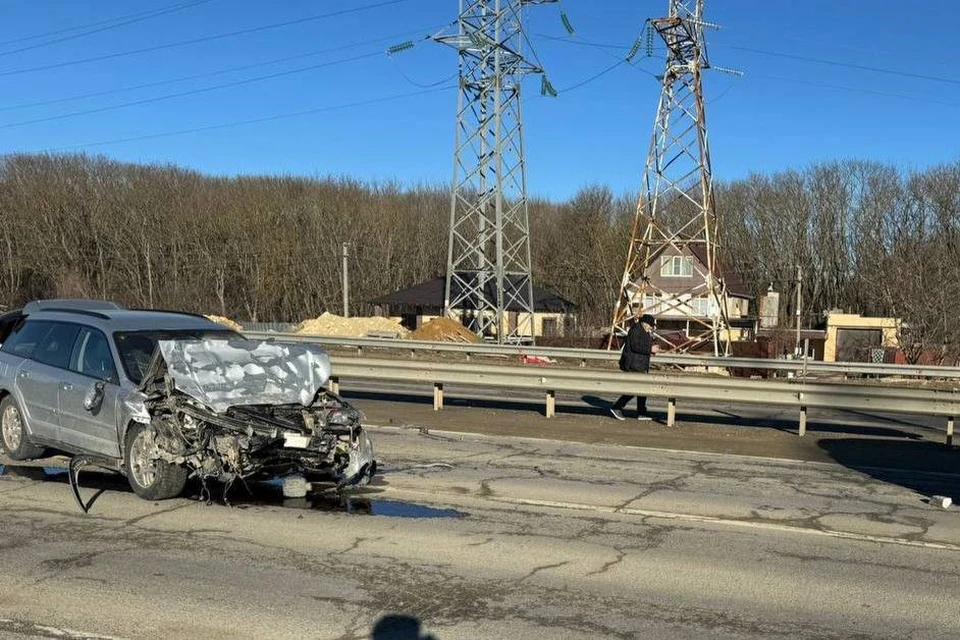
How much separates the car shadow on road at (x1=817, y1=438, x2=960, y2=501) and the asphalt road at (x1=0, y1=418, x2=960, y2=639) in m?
0.56

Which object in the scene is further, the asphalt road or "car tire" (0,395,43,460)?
"car tire" (0,395,43,460)

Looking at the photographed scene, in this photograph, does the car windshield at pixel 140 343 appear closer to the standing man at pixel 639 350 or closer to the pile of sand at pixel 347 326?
the standing man at pixel 639 350

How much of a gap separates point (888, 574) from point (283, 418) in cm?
489

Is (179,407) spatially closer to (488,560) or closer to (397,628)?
(488,560)

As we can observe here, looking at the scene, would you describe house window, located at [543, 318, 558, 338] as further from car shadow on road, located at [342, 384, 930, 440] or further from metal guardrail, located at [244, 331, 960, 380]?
car shadow on road, located at [342, 384, 930, 440]

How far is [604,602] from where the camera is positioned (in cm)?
559

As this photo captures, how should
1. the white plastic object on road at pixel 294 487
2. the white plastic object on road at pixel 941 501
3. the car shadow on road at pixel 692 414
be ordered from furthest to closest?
the car shadow on road at pixel 692 414
the white plastic object on road at pixel 941 501
the white plastic object on road at pixel 294 487

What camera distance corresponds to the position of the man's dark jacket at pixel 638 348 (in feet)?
52.1

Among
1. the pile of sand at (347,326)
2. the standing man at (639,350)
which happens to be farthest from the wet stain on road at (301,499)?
the pile of sand at (347,326)

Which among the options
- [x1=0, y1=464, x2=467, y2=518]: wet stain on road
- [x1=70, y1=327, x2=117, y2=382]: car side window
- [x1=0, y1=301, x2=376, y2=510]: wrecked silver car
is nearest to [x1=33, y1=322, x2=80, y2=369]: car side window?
[x1=0, y1=301, x2=376, y2=510]: wrecked silver car

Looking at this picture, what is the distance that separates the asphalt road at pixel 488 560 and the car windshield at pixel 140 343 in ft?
3.68

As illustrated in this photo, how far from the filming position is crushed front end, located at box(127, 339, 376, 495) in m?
7.73

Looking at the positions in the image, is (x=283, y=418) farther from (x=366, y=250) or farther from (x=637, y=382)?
(x=366, y=250)

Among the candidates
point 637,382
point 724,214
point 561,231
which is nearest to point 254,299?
point 561,231
